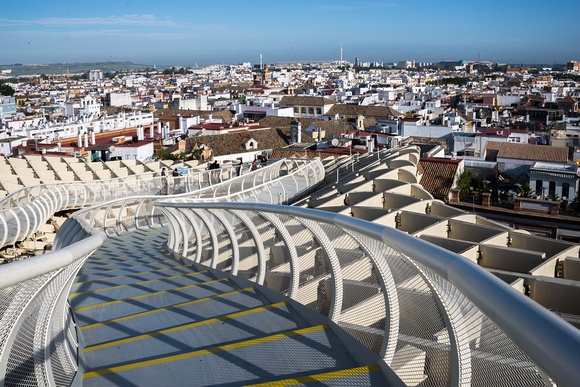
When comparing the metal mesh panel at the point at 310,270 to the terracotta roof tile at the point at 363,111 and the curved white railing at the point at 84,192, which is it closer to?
the curved white railing at the point at 84,192

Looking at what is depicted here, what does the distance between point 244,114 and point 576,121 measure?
2947 centimetres

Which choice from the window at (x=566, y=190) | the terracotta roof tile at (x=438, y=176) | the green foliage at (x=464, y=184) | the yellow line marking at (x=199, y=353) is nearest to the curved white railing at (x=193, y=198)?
the yellow line marking at (x=199, y=353)

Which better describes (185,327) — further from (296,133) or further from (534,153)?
(296,133)

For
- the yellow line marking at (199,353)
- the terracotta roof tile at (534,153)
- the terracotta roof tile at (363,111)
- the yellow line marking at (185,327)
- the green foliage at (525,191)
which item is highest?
the yellow line marking at (199,353)

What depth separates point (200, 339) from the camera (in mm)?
3369

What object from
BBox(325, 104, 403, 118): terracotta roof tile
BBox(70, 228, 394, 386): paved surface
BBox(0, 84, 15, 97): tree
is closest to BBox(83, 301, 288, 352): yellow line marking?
BBox(70, 228, 394, 386): paved surface

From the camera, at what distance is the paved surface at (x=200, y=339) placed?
110 inches

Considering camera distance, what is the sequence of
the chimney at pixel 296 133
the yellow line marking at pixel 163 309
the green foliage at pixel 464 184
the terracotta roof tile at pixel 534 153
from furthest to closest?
1. the chimney at pixel 296 133
2. the terracotta roof tile at pixel 534 153
3. the green foliage at pixel 464 184
4. the yellow line marking at pixel 163 309

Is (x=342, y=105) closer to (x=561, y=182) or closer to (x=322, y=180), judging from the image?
(x=561, y=182)

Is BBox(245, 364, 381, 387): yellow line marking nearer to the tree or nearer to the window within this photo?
the window

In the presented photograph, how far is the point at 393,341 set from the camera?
2604 mm

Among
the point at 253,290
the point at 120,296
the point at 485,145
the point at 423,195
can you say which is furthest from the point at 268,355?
the point at 485,145

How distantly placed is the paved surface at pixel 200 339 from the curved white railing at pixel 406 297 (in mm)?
186

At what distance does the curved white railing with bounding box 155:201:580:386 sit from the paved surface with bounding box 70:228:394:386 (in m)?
0.19
